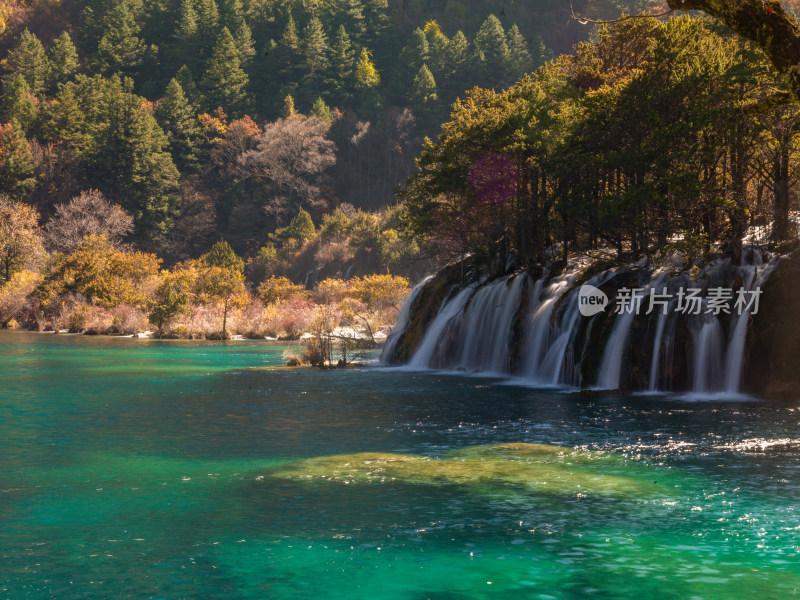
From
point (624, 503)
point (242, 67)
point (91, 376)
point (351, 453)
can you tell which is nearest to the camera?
point (624, 503)

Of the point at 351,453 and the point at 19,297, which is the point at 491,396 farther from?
the point at 19,297

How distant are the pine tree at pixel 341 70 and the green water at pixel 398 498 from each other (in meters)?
110

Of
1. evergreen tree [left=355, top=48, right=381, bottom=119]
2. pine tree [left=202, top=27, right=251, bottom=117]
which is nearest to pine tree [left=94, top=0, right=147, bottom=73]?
pine tree [left=202, top=27, right=251, bottom=117]

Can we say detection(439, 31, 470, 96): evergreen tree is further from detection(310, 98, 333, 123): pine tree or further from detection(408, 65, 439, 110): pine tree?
detection(310, 98, 333, 123): pine tree

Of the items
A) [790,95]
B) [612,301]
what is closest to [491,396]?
[612,301]

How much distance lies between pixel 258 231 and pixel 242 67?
2697cm

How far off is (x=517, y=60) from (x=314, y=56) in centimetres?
2907

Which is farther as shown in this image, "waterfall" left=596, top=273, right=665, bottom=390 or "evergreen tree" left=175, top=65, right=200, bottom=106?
"evergreen tree" left=175, top=65, right=200, bottom=106

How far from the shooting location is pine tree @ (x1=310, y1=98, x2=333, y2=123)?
12154 centimetres

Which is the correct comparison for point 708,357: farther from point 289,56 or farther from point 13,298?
point 289,56

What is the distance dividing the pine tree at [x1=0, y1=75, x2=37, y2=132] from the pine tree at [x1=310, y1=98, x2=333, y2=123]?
1344 inches

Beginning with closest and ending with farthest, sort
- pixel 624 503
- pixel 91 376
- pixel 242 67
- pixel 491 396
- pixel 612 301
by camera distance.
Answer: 1. pixel 624 503
2. pixel 491 396
3. pixel 612 301
4. pixel 91 376
5. pixel 242 67

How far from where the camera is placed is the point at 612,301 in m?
31.0

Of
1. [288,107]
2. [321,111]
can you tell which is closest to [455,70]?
[321,111]
